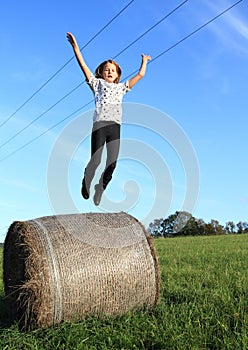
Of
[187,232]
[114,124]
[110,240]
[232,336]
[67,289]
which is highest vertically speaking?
[187,232]

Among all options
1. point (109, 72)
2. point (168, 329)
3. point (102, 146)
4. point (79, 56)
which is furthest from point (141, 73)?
point (168, 329)

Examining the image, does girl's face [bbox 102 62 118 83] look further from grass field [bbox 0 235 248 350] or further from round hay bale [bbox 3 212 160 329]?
grass field [bbox 0 235 248 350]

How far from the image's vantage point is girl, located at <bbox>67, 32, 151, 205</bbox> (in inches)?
288

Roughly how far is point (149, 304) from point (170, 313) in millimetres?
399

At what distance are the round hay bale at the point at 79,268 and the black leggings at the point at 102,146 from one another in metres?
0.80

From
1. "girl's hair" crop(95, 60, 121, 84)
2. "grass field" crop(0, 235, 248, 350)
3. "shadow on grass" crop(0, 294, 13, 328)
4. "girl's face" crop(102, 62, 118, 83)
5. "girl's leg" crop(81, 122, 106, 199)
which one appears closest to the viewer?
"grass field" crop(0, 235, 248, 350)

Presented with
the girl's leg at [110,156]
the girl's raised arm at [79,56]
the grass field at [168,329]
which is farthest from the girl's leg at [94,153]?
the grass field at [168,329]

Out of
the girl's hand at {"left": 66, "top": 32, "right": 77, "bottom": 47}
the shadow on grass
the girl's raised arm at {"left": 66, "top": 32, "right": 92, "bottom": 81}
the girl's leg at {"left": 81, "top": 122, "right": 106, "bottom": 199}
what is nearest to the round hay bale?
the shadow on grass

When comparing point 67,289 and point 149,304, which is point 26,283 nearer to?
point 67,289

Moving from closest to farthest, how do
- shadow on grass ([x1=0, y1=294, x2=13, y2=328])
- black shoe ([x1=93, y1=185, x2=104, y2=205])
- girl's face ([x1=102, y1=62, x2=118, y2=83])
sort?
shadow on grass ([x1=0, y1=294, x2=13, y2=328]) < black shoe ([x1=93, y1=185, x2=104, y2=205]) < girl's face ([x1=102, y1=62, x2=118, y2=83])

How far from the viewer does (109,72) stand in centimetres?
776

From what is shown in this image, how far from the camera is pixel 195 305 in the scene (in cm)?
637

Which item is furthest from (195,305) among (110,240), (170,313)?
(110,240)

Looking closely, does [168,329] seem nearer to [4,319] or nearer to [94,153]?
[4,319]
